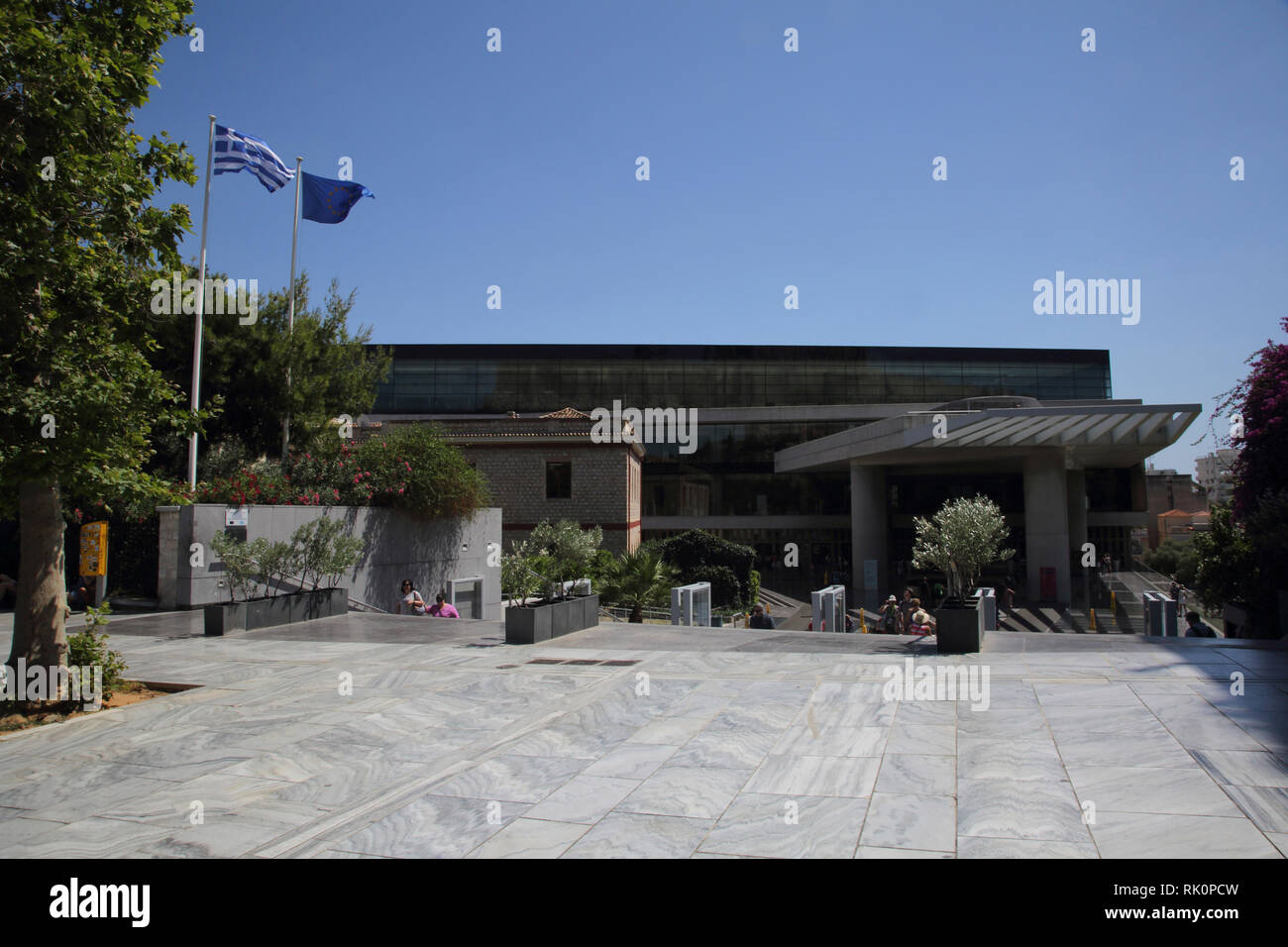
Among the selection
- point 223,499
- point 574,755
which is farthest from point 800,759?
point 223,499

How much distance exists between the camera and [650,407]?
196 feet

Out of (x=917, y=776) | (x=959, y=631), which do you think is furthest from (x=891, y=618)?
(x=917, y=776)

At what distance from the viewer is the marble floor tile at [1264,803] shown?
5.47 metres

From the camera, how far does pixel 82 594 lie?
18891 mm

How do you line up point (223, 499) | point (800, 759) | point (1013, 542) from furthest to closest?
point (1013, 542) → point (223, 499) → point (800, 759)

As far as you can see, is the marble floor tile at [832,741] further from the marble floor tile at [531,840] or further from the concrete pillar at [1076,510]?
the concrete pillar at [1076,510]

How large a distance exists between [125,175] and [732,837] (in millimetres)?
8966

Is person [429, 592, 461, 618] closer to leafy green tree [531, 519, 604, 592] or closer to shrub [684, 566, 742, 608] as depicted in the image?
leafy green tree [531, 519, 604, 592]

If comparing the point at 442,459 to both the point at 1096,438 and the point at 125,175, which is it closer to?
the point at 125,175

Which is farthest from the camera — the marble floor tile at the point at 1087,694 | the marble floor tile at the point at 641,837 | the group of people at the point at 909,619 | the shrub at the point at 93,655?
the group of people at the point at 909,619

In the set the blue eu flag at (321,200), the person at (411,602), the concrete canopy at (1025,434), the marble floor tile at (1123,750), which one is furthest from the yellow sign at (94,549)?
the concrete canopy at (1025,434)

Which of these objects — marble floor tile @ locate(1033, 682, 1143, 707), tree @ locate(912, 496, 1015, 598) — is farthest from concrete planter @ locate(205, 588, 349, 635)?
marble floor tile @ locate(1033, 682, 1143, 707)

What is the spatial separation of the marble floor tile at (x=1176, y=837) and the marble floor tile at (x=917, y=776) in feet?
3.69

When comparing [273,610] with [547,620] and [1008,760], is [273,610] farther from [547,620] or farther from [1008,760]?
[1008,760]
